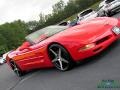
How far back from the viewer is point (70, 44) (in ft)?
20.8

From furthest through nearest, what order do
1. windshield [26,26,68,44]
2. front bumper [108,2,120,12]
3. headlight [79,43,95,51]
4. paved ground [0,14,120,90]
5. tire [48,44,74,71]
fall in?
front bumper [108,2,120,12], windshield [26,26,68,44], tire [48,44,74,71], headlight [79,43,95,51], paved ground [0,14,120,90]

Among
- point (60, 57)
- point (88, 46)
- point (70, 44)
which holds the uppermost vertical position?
point (70, 44)

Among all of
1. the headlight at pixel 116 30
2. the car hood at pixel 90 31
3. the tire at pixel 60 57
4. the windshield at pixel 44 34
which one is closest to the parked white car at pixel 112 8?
the windshield at pixel 44 34

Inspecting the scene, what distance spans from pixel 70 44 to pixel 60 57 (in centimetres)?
60

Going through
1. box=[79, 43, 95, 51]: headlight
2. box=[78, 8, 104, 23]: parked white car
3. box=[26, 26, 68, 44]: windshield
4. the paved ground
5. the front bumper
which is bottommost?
box=[78, 8, 104, 23]: parked white car

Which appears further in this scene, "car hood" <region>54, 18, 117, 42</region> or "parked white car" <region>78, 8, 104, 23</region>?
"parked white car" <region>78, 8, 104, 23</region>

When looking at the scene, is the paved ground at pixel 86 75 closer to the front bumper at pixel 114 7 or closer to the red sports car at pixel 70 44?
the red sports car at pixel 70 44

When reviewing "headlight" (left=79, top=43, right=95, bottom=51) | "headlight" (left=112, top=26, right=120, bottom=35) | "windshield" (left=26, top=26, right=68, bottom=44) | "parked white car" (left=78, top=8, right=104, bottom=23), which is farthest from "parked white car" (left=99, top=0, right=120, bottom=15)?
"headlight" (left=79, top=43, right=95, bottom=51)

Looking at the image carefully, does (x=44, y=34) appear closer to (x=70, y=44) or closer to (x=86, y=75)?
(x=70, y=44)

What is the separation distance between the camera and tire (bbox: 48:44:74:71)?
21.6 feet

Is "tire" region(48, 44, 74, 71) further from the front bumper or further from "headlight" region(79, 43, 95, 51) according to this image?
the front bumper

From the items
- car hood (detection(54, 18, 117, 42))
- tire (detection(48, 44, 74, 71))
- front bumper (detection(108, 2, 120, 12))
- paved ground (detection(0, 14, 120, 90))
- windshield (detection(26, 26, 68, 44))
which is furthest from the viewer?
front bumper (detection(108, 2, 120, 12))

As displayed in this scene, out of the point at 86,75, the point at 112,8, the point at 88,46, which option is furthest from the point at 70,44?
the point at 112,8

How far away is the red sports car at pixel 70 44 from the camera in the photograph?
628 centimetres
